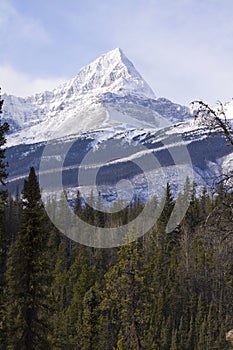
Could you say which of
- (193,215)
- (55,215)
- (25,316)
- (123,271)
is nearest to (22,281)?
(25,316)

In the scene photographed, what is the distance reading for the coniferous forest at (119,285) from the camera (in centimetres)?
2384

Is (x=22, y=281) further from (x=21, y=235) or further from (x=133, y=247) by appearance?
(x=133, y=247)

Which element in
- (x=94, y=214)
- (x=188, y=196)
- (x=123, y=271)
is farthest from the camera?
(x=94, y=214)

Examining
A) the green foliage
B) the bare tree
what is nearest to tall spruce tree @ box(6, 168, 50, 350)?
the green foliage

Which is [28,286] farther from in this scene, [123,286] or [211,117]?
[211,117]

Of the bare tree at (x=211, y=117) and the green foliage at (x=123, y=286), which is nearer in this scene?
the bare tree at (x=211, y=117)

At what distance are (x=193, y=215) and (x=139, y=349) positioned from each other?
6094cm

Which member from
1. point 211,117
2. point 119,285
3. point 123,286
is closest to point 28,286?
point 119,285

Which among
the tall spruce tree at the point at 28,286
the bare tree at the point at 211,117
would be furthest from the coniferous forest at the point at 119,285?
→ the bare tree at the point at 211,117

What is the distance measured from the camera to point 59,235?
96500mm

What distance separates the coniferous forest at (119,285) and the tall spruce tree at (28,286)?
0.05 m

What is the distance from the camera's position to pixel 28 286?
79.6 ft

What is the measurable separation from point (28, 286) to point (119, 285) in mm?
4285

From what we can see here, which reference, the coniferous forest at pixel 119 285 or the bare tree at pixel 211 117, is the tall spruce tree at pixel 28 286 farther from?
the bare tree at pixel 211 117
